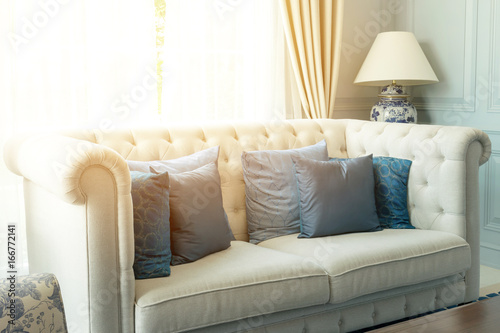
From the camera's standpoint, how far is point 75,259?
193cm

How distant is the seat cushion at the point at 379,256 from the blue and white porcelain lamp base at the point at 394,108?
120 centimetres

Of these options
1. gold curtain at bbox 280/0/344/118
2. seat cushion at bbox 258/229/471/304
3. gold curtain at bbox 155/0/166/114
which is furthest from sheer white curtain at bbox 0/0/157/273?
seat cushion at bbox 258/229/471/304

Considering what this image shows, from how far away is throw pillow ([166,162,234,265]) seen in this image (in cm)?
219

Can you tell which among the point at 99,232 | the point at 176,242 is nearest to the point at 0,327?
the point at 99,232

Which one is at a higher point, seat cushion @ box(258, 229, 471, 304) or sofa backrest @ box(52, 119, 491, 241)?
sofa backrest @ box(52, 119, 491, 241)

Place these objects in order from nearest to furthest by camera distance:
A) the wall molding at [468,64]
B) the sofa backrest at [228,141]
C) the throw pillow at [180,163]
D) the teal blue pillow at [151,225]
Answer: the teal blue pillow at [151,225] < the throw pillow at [180,163] < the sofa backrest at [228,141] < the wall molding at [468,64]

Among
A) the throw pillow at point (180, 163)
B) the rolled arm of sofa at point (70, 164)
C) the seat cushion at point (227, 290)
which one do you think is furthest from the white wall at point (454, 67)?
the rolled arm of sofa at point (70, 164)

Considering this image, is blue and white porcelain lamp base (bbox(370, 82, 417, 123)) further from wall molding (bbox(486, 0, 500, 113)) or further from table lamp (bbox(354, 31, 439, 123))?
wall molding (bbox(486, 0, 500, 113))

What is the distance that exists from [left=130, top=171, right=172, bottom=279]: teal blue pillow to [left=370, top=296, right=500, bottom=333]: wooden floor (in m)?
0.85

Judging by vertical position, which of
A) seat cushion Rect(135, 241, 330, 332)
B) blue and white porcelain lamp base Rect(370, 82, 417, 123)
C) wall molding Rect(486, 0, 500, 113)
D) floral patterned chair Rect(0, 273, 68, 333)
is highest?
wall molding Rect(486, 0, 500, 113)

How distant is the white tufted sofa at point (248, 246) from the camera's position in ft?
6.14

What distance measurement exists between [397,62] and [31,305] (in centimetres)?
275

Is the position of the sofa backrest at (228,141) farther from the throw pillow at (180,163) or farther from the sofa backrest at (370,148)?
the throw pillow at (180,163)

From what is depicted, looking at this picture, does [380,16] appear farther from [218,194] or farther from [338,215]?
[218,194]
